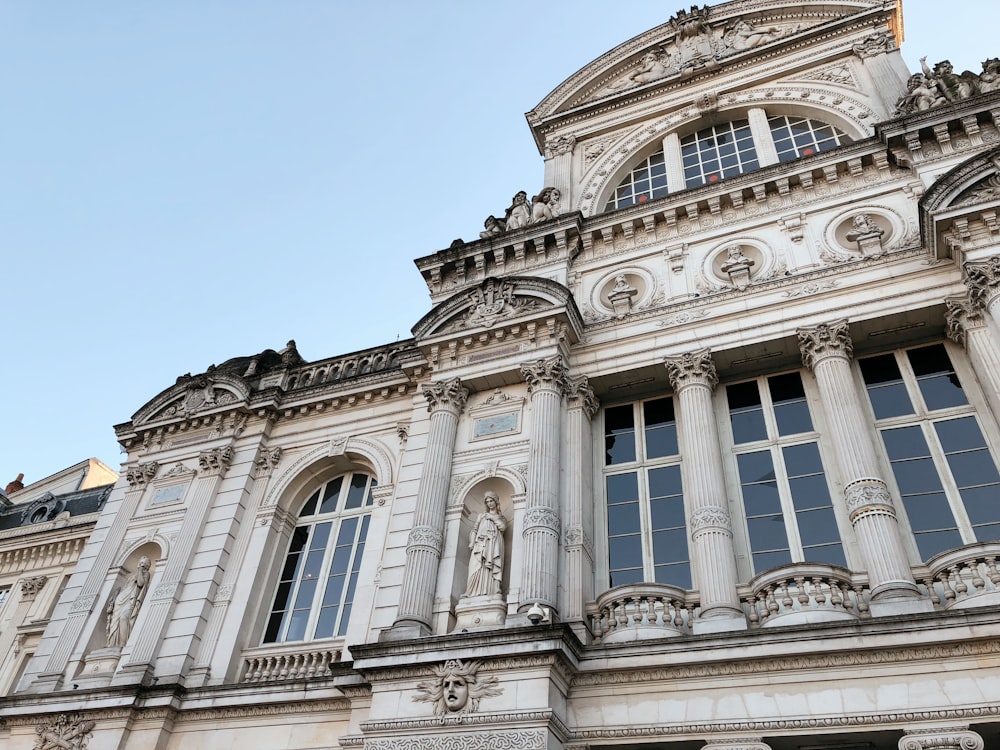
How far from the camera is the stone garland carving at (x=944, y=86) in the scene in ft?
48.8

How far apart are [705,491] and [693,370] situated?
2.42 m

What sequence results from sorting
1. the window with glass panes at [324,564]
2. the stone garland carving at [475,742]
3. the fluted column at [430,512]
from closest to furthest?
the stone garland carving at [475,742]
the fluted column at [430,512]
the window with glass panes at [324,564]

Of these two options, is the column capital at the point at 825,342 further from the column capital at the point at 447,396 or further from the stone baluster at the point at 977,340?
the column capital at the point at 447,396

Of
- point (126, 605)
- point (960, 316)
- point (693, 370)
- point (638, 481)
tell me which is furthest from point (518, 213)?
point (126, 605)

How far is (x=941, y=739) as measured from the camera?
8.78m

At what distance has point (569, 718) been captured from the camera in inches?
420

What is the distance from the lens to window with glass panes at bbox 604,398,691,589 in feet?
41.1

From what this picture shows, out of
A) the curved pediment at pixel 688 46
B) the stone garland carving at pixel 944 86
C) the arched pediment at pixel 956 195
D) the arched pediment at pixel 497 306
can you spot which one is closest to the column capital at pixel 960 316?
the arched pediment at pixel 956 195

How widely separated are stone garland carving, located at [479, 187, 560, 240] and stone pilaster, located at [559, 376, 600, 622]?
4.78 meters

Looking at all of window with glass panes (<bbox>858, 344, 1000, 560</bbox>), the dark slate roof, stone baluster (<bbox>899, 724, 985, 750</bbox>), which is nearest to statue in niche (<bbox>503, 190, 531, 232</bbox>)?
window with glass panes (<bbox>858, 344, 1000, 560</bbox>)

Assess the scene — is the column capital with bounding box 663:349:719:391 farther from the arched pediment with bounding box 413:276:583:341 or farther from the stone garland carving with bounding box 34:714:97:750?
the stone garland carving with bounding box 34:714:97:750

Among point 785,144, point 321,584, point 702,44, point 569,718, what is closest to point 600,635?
point 569,718

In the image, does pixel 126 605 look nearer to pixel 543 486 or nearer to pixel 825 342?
pixel 543 486

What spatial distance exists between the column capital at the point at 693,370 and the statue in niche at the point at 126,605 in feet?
36.3
